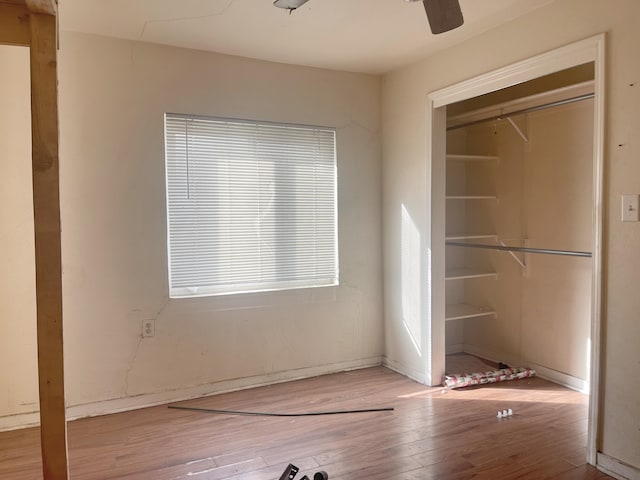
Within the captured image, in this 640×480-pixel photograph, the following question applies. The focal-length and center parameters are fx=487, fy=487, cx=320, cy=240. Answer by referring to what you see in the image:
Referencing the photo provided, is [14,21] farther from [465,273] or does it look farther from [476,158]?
[465,273]

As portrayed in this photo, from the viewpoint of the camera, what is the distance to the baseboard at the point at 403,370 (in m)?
3.73

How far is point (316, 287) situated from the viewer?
3.83m

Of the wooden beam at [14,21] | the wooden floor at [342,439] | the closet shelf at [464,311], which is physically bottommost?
the wooden floor at [342,439]

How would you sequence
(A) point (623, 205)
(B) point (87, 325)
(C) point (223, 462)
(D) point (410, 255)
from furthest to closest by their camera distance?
(D) point (410, 255) < (B) point (87, 325) < (C) point (223, 462) < (A) point (623, 205)

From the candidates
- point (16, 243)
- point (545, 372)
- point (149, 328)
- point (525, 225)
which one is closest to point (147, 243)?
point (149, 328)

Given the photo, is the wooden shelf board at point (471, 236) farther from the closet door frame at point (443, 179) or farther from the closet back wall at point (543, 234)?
the closet door frame at point (443, 179)

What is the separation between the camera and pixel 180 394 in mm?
3377

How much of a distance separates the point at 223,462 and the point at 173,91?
91.7 inches

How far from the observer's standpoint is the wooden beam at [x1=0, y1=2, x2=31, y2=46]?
1.82m

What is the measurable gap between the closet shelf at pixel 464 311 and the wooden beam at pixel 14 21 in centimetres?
323

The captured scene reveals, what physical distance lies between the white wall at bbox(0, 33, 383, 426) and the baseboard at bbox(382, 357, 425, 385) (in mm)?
562

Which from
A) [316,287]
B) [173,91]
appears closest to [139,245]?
[173,91]

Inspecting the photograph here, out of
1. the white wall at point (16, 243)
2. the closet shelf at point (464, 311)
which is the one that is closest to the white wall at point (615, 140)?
the closet shelf at point (464, 311)

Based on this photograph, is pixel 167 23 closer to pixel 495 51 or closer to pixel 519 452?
pixel 495 51
